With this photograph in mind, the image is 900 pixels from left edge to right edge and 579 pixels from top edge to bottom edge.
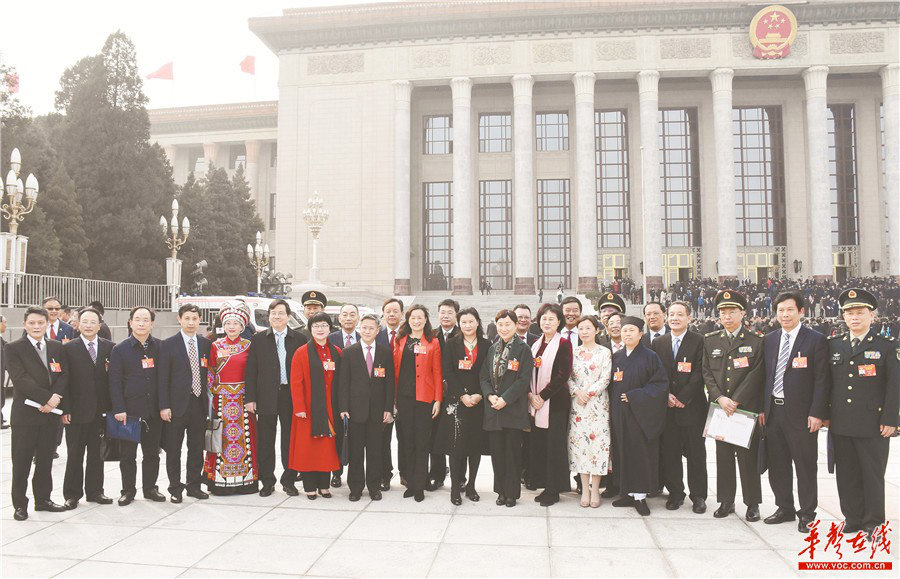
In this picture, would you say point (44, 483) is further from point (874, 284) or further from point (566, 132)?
point (566, 132)

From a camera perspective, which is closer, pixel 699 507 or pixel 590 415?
pixel 699 507

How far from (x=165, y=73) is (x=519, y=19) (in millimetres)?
24899

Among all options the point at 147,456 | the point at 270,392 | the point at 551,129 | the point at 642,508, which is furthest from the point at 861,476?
the point at 551,129

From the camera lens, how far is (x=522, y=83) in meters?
33.7

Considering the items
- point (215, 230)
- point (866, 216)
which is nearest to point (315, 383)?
point (215, 230)

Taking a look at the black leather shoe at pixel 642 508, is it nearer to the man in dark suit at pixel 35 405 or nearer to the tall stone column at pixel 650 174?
the man in dark suit at pixel 35 405

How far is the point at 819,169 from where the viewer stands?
108ft

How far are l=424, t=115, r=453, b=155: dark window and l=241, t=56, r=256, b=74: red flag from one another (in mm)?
16259

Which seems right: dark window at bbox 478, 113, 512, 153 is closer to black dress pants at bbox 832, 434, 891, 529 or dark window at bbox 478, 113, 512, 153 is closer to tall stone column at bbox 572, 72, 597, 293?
tall stone column at bbox 572, 72, 597, 293

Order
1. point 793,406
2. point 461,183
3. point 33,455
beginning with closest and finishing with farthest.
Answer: point 793,406
point 33,455
point 461,183

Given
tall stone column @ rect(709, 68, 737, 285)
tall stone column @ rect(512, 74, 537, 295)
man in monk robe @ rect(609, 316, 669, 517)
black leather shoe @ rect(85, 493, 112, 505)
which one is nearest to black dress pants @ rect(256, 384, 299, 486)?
black leather shoe @ rect(85, 493, 112, 505)

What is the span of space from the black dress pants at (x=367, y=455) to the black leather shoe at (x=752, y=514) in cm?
345

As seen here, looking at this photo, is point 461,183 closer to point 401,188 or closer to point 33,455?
point 401,188

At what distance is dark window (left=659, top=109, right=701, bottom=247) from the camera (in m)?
36.7
